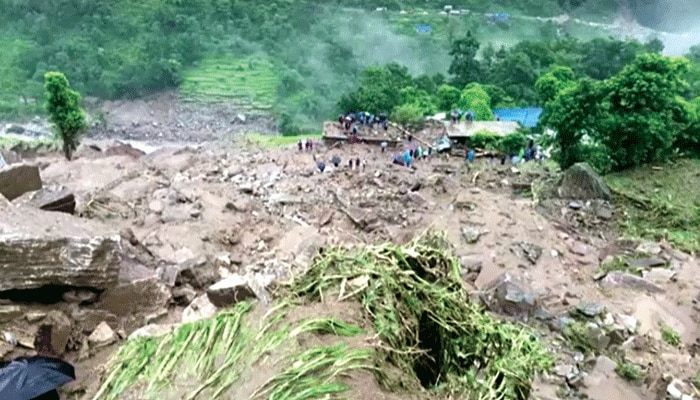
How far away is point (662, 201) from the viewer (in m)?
11.6

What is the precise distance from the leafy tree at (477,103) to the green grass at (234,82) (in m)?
13.6

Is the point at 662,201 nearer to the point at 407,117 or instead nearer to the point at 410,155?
the point at 410,155

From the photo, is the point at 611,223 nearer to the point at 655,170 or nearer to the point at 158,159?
the point at 655,170

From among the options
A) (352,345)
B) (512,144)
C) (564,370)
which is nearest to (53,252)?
(352,345)

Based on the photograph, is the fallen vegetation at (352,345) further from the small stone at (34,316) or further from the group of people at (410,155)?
the group of people at (410,155)

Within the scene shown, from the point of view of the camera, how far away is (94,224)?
4863mm

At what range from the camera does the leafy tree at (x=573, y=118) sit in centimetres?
1302

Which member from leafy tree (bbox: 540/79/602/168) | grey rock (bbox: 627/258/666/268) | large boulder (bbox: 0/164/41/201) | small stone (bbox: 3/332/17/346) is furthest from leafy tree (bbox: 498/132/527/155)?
small stone (bbox: 3/332/17/346)

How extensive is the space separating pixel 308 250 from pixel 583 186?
771 cm

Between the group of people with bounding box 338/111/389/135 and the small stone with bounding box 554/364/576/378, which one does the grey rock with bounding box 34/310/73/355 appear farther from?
the group of people with bounding box 338/111/389/135

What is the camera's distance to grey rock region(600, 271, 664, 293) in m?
8.39

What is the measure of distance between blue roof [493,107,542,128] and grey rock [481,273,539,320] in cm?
1656

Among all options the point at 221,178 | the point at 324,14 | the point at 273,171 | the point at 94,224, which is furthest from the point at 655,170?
the point at 324,14

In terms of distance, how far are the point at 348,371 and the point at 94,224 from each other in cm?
369
